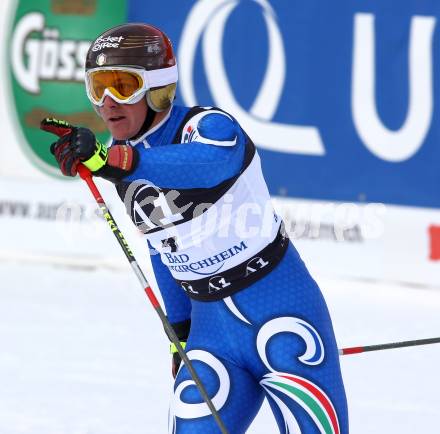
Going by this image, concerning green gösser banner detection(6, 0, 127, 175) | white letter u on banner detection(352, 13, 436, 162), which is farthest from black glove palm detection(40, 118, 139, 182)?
green gösser banner detection(6, 0, 127, 175)

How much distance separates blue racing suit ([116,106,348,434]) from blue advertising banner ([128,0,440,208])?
171 inches

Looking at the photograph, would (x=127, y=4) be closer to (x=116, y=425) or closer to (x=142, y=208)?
(x=116, y=425)

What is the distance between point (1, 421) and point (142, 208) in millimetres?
1763

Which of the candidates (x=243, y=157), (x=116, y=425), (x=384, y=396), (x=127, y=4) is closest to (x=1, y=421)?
(x=116, y=425)

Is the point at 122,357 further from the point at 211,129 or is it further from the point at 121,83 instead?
the point at 211,129

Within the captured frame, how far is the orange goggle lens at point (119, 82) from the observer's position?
2977 mm

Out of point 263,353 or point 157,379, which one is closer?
point 263,353

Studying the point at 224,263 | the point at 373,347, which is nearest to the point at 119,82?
the point at 224,263

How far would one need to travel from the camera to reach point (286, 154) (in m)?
7.59

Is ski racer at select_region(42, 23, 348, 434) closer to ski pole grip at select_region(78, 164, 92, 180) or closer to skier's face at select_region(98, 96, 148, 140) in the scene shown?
skier's face at select_region(98, 96, 148, 140)

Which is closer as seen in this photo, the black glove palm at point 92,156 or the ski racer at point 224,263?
the black glove palm at point 92,156

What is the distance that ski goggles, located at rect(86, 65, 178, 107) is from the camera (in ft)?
9.74

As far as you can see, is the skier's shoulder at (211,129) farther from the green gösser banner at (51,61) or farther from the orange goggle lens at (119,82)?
the green gösser banner at (51,61)

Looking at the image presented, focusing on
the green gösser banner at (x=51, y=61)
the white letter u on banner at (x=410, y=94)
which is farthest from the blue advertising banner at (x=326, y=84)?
the green gösser banner at (x=51, y=61)
